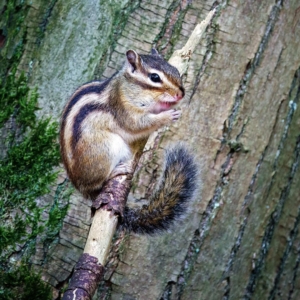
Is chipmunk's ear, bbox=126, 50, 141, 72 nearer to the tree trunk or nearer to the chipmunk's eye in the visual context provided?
the chipmunk's eye

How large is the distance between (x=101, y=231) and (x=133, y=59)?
0.88 metres

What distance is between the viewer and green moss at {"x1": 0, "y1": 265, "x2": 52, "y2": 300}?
2857 mm

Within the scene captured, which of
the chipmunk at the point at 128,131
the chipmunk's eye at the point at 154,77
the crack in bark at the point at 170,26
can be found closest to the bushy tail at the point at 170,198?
the chipmunk at the point at 128,131

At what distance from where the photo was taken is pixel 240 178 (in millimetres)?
2980

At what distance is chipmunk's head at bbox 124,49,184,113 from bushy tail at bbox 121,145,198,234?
228 mm

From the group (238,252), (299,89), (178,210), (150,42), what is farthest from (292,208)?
(150,42)

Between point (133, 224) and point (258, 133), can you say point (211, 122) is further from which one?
point (133, 224)

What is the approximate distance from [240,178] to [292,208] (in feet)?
1.36

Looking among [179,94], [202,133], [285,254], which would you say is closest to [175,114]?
[179,94]

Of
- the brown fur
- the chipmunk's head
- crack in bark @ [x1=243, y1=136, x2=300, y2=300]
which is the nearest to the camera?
the chipmunk's head

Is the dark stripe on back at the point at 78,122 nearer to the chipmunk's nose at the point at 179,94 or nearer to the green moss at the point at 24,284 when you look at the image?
the chipmunk's nose at the point at 179,94

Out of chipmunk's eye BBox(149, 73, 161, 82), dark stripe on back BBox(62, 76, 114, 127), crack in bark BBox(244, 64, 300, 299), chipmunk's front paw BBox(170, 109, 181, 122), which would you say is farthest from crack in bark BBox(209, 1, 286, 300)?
dark stripe on back BBox(62, 76, 114, 127)

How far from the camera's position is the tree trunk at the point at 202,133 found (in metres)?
2.89

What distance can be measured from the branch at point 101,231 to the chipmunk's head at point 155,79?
0.36 feet
